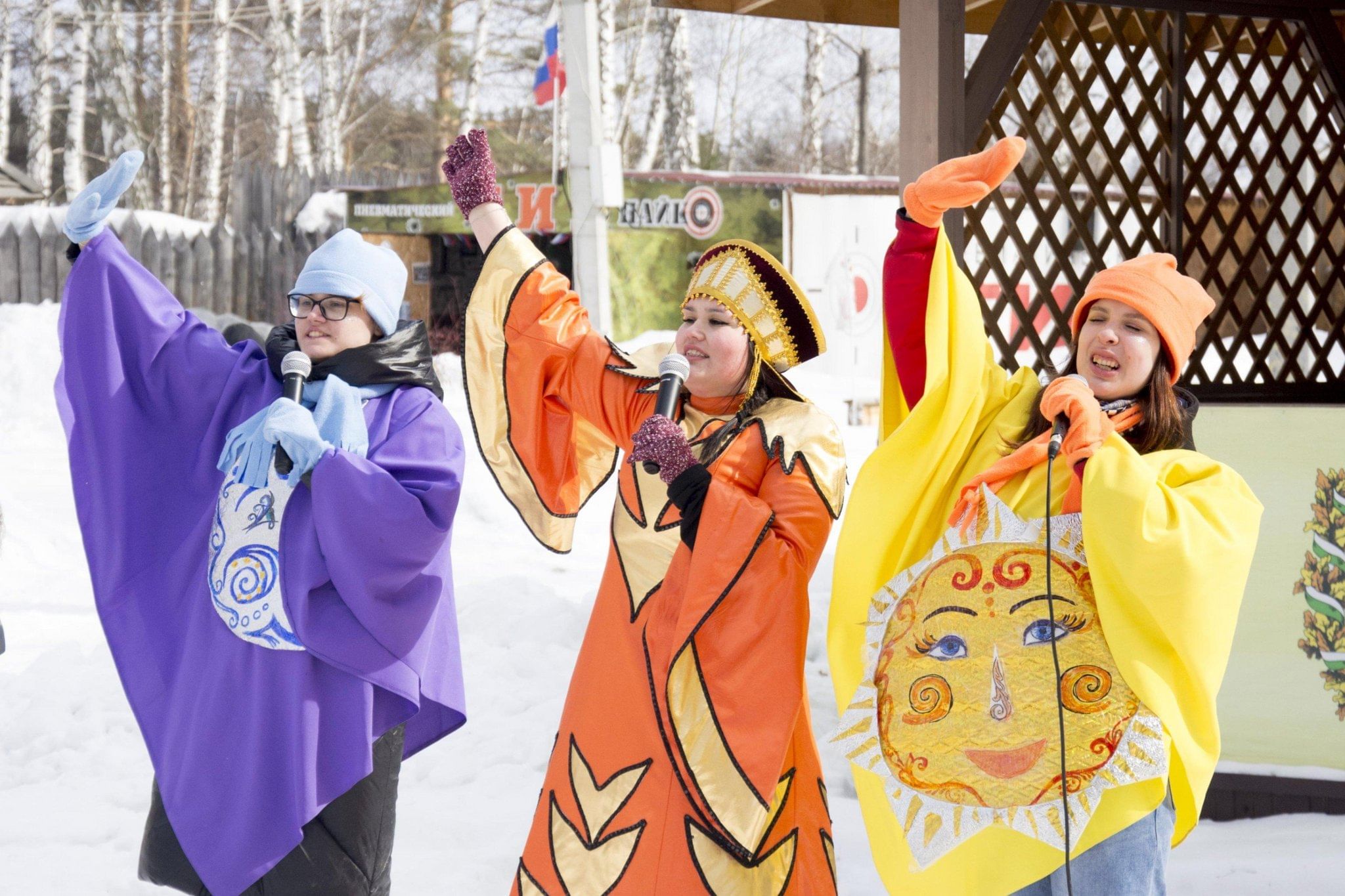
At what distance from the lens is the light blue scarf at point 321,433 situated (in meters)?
2.43

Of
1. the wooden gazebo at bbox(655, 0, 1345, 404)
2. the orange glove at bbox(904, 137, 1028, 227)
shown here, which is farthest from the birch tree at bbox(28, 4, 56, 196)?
the orange glove at bbox(904, 137, 1028, 227)

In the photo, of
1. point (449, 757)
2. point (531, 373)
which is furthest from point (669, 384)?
point (449, 757)

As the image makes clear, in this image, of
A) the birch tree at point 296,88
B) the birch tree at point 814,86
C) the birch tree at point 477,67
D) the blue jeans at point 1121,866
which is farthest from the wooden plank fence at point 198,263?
the blue jeans at point 1121,866

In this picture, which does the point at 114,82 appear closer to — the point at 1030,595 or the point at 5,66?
the point at 5,66

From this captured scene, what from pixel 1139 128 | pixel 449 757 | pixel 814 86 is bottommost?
pixel 449 757

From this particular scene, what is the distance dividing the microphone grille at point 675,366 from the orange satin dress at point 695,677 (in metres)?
0.21

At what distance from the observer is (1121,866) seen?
2109mm

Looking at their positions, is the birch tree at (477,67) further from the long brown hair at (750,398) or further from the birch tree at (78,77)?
the long brown hair at (750,398)

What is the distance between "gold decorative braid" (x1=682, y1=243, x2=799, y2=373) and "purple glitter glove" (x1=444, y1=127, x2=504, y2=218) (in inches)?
17.8

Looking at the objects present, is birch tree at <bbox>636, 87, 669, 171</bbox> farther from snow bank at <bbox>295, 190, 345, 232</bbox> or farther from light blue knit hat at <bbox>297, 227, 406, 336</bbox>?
light blue knit hat at <bbox>297, 227, 406, 336</bbox>

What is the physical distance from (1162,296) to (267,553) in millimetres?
1724

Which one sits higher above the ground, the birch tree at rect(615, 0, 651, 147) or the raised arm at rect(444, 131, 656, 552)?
the birch tree at rect(615, 0, 651, 147)

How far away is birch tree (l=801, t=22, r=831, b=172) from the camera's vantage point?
2130 cm

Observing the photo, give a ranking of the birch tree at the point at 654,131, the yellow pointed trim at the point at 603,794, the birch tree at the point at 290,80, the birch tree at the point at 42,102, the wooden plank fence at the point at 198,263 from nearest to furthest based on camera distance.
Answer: the yellow pointed trim at the point at 603,794, the wooden plank fence at the point at 198,263, the birch tree at the point at 290,80, the birch tree at the point at 42,102, the birch tree at the point at 654,131
